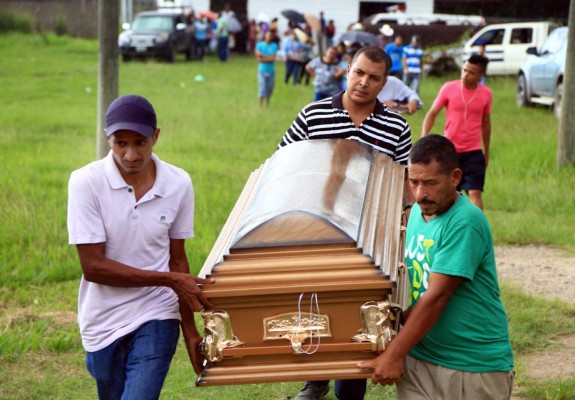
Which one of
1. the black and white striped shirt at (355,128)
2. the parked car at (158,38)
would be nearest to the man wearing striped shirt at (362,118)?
the black and white striped shirt at (355,128)

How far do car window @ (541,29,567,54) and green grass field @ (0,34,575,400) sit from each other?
1.10m

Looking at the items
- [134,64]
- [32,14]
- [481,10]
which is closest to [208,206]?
[134,64]

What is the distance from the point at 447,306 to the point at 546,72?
15353 mm

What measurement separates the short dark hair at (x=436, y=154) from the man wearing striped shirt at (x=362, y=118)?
0.96 m

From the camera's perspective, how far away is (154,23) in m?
32.3

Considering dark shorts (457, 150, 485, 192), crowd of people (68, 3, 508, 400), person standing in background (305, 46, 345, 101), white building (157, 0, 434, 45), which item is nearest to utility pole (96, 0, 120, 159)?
dark shorts (457, 150, 485, 192)

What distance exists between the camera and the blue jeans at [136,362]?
11.8 ft

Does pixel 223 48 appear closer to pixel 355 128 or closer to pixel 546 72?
pixel 546 72

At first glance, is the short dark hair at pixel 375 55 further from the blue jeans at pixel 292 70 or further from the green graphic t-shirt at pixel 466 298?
the blue jeans at pixel 292 70

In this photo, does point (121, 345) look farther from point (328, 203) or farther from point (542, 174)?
point (542, 174)

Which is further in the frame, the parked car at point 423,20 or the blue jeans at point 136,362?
the parked car at point 423,20

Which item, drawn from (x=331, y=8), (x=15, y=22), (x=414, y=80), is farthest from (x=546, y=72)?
(x=331, y=8)

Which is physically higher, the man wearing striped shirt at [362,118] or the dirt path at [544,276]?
the man wearing striped shirt at [362,118]

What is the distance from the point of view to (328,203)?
369 cm
